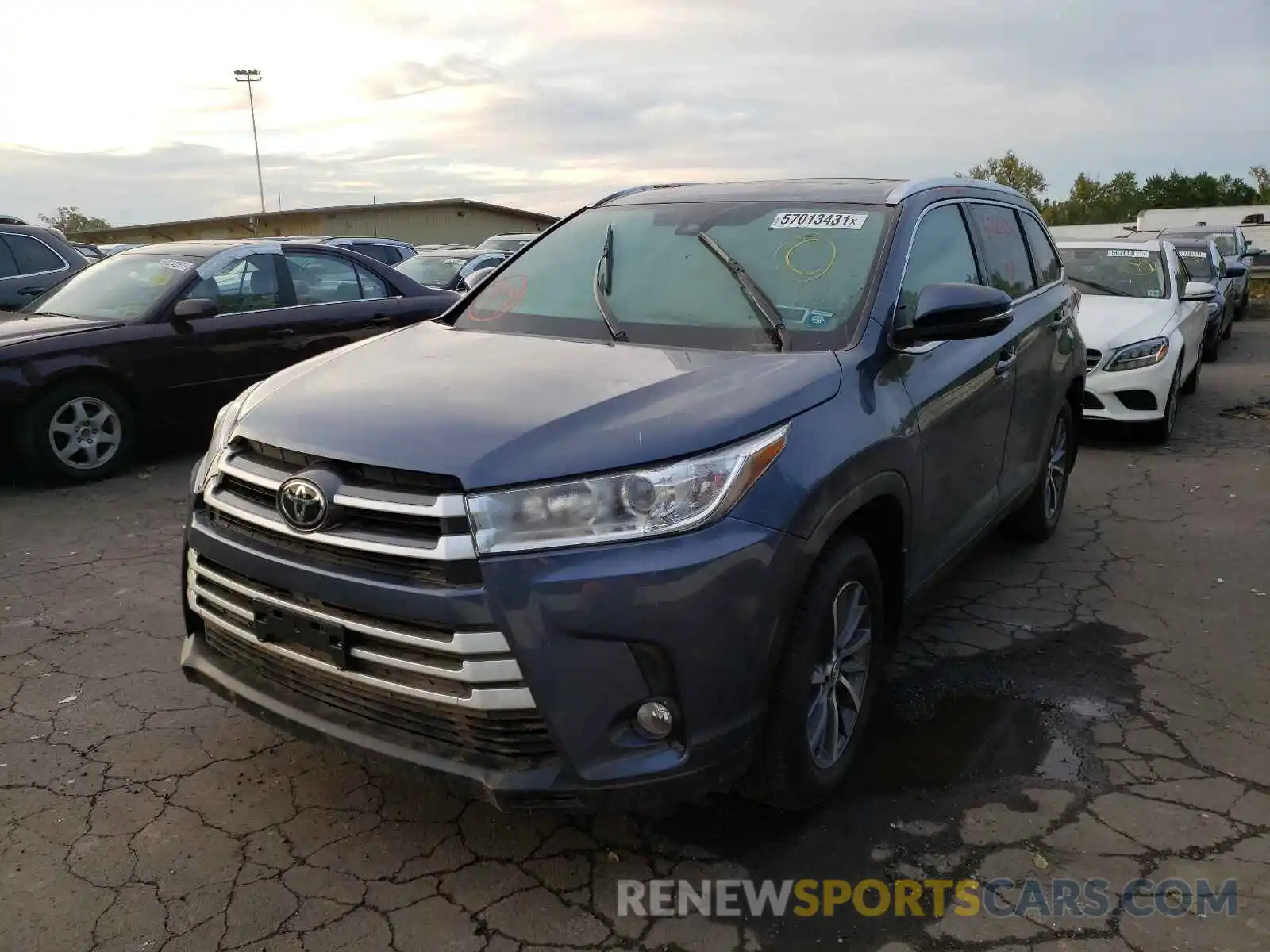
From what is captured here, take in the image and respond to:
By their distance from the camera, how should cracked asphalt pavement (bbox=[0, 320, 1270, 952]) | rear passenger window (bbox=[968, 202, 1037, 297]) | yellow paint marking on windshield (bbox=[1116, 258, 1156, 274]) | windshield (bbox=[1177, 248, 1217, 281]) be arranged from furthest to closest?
windshield (bbox=[1177, 248, 1217, 281])
yellow paint marking on windshield (bbox=[1116, 258, 1156, 274])
rear passenger window (bbox=[968, 202, 1037, 297])
cracked asphalt pavement (bbox=[0, 320, 1270, 952])

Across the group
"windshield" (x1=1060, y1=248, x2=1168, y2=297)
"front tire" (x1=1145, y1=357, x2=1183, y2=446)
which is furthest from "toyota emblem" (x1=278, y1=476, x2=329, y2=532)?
"windshield" (x1=1060, y1=248, x2=1168, y2=297)

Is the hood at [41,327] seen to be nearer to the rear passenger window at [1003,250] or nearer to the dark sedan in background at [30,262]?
the dark sedan in background at [30,262]

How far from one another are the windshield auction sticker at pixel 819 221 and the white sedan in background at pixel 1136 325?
13.0 ft

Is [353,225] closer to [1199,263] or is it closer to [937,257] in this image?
[1199,263]

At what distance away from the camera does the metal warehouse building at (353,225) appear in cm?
4131

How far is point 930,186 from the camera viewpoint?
152 inches

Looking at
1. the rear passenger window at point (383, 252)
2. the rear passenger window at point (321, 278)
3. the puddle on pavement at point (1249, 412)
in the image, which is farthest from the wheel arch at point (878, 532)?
the rear passenger window at point (383, 252)

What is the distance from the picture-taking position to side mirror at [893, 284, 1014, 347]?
3070mm

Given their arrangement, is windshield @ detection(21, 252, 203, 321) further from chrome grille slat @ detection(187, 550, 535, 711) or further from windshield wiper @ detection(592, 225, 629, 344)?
chrome grille slat @ detection(187, 550, 535, 711)

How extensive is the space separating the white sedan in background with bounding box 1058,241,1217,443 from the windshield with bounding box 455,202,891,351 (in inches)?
161

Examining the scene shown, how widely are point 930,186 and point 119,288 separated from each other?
589cm

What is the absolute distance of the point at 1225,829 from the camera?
9.29ft

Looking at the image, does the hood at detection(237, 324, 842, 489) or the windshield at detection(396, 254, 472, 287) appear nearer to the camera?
the hood at detection(237, 324, 842, 489)

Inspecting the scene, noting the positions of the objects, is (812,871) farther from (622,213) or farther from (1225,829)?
(622,213)
